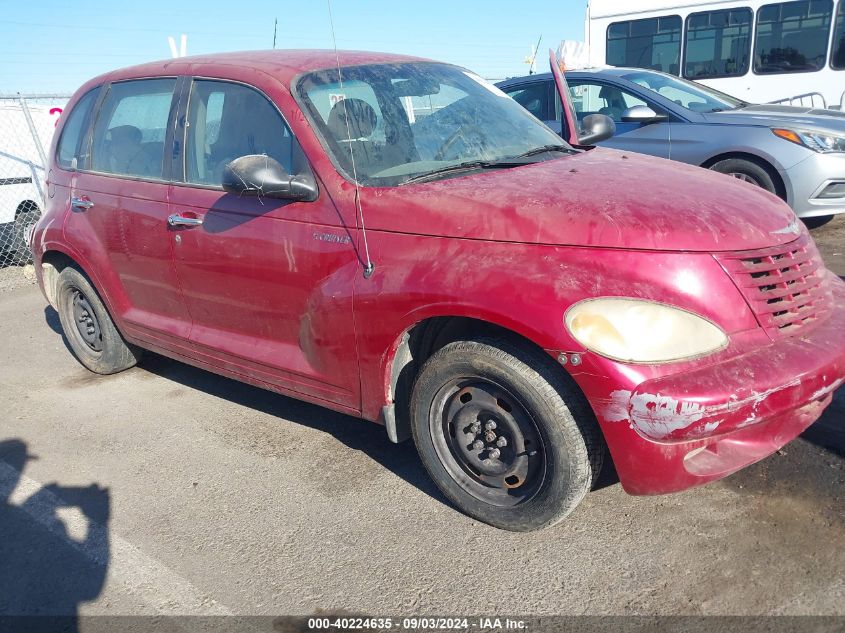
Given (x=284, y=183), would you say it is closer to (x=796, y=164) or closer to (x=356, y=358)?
(x=356, y=358)

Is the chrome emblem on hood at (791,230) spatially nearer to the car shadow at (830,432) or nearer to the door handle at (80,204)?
the car shadow at (830,432)

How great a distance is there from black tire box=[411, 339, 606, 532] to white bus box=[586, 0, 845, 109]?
11.0 metres

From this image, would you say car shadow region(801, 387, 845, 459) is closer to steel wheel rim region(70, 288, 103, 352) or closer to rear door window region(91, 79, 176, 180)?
rear door window region(91, 79, 176, 180)

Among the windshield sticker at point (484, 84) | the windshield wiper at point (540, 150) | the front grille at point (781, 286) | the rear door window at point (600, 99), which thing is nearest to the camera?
the front grille at point (781, 286)

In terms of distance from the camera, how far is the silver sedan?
6703 mm

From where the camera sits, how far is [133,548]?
306cm

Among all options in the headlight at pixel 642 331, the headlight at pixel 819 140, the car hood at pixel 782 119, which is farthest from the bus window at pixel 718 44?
the headlight at pixel 642 331

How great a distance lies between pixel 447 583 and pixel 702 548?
976mm

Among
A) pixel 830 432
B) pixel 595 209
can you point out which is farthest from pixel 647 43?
pixel 595 209

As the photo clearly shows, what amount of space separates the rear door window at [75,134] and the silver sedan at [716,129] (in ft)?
13.1

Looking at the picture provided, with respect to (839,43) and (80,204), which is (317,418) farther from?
(839,43)

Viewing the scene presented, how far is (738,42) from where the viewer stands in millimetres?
11969

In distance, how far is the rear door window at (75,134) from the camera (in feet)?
15.2

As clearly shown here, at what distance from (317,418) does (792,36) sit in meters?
11.2
